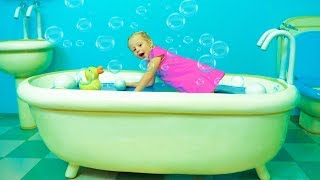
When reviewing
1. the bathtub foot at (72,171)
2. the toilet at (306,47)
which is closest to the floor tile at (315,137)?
the toilet at (306,47)

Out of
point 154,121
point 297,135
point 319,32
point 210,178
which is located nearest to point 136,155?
point 154,121

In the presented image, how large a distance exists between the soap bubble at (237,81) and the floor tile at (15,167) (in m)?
1.18

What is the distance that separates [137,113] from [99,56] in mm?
1328

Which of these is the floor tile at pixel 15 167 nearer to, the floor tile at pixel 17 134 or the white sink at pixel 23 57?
the floor tile at pixel 17 134

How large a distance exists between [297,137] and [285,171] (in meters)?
0.57

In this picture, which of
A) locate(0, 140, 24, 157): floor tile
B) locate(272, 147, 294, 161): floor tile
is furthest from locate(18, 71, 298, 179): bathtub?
locate(0, 140, 24, 157): floor tile

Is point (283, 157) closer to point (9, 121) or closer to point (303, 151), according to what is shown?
point (303, 151)

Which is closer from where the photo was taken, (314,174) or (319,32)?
(314,174)

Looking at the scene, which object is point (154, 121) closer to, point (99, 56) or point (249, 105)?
point (249, 105)

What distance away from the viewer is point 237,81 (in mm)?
1963

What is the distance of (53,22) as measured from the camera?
2.58 m

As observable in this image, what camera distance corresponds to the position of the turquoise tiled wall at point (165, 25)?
2.45 m

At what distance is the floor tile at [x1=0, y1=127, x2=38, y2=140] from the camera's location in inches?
88.5

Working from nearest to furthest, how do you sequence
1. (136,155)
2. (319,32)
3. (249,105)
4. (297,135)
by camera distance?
(249,105)
(136,155)
(297,135)
(319,32)
